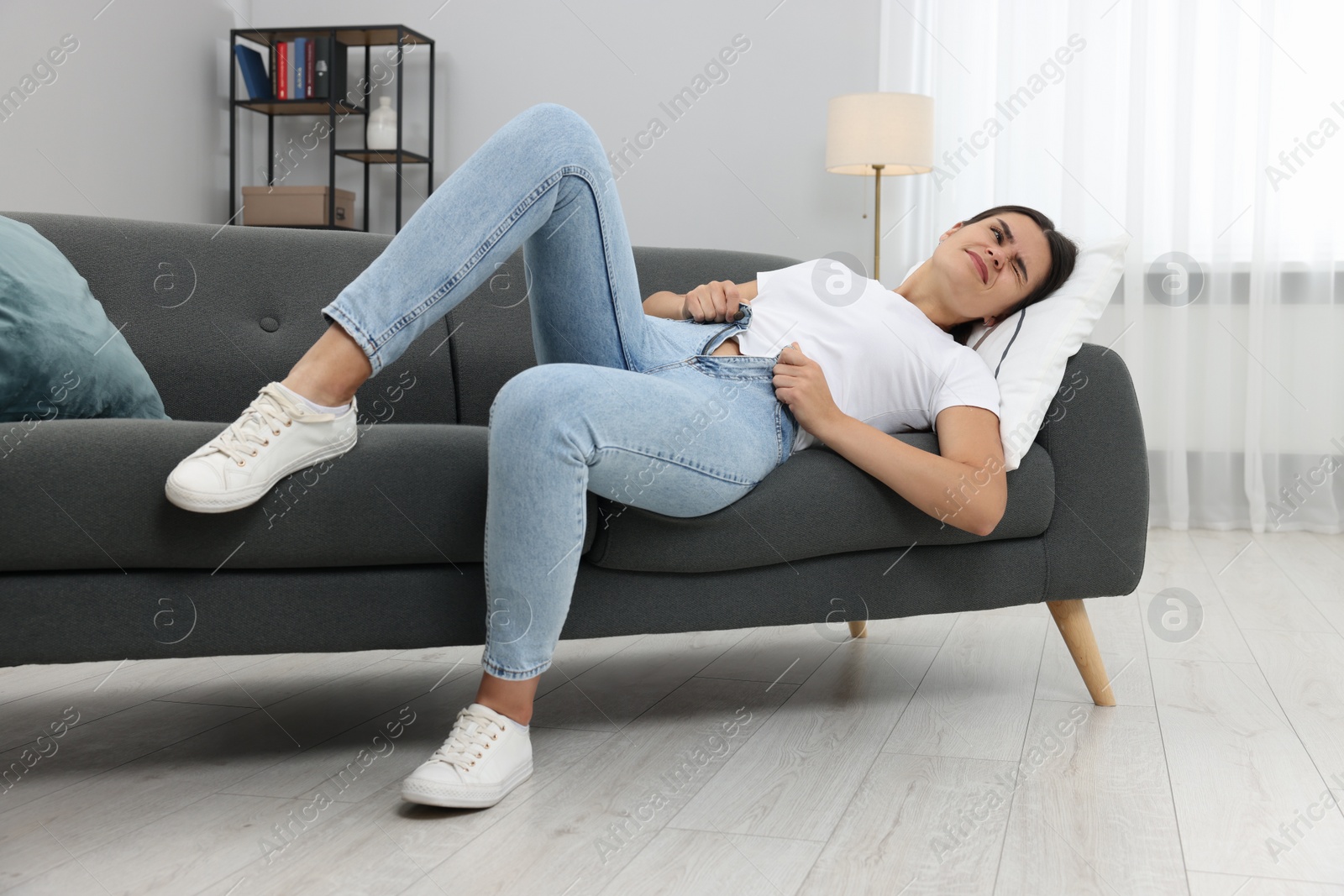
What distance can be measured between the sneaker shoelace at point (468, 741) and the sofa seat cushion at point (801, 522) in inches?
9.8

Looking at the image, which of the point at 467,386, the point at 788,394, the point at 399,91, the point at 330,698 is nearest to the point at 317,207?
the point at 399,91

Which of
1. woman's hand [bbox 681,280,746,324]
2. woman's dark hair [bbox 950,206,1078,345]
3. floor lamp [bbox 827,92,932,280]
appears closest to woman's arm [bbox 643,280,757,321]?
woman's hand [bbox 681,280,746,324]

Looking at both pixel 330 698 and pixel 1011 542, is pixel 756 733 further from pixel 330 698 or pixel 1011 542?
pixel 330 698

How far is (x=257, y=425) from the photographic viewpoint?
1.20 meters

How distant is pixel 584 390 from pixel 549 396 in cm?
4

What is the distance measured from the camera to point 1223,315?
11.5 feet

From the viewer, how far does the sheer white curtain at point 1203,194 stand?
3.42 m

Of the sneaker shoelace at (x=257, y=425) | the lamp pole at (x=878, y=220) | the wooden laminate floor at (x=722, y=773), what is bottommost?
the wooden laminate floor at (x=722, y=773)

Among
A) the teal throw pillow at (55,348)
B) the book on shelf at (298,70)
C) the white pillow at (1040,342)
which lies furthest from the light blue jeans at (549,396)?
the book on shelf at (298,70)

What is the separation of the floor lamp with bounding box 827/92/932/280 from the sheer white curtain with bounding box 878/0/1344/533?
35 cm

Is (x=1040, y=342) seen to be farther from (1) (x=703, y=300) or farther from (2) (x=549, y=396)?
(2) (x=549, y=396)

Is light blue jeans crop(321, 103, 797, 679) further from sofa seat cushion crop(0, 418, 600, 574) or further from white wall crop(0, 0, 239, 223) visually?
white wall crop(0, 0, 239, 223)

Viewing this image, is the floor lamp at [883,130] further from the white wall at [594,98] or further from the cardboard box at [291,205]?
the cardboard box at [291,205]

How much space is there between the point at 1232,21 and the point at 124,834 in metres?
3.72
